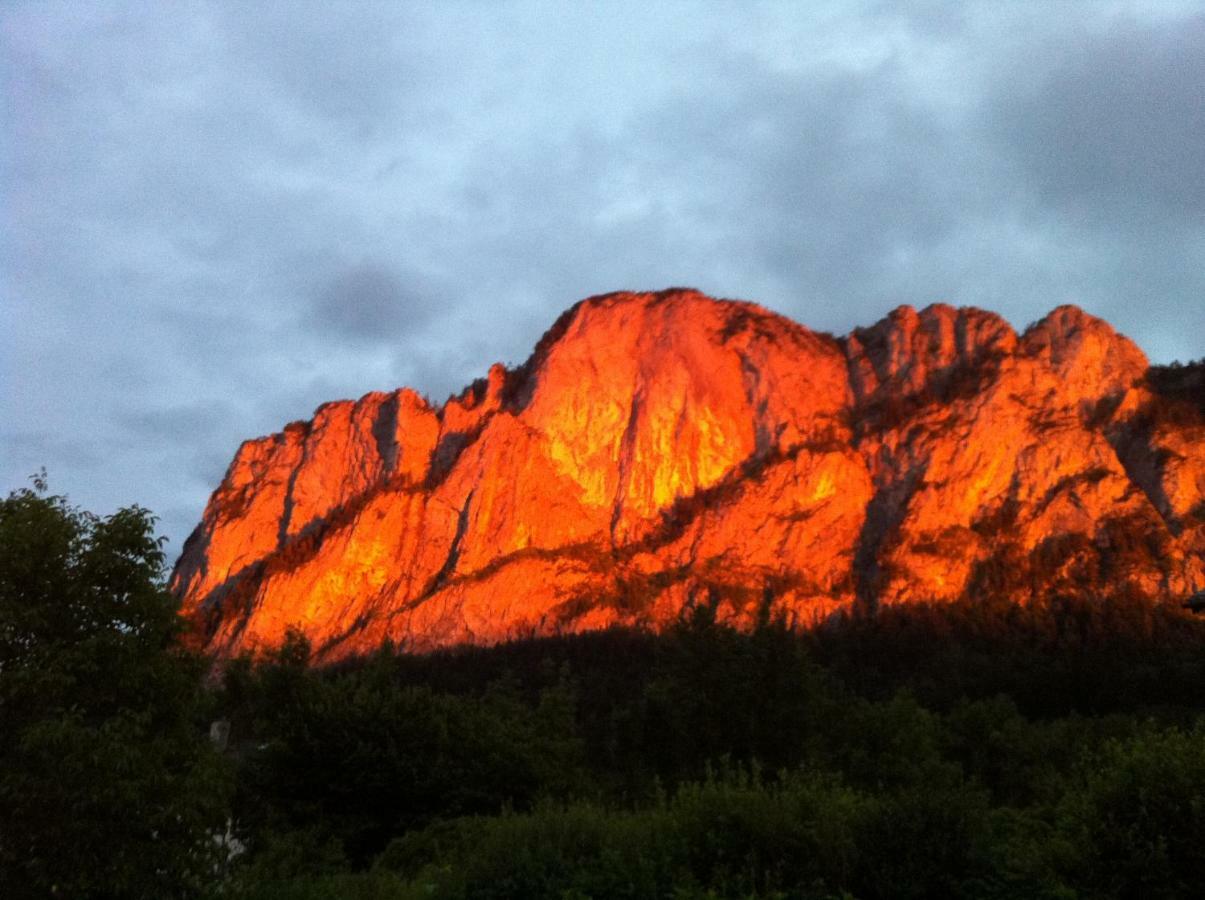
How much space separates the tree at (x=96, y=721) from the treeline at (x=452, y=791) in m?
0.03

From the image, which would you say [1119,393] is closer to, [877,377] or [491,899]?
[877,377]

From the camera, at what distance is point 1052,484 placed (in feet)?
294

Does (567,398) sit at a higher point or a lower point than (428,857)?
higher

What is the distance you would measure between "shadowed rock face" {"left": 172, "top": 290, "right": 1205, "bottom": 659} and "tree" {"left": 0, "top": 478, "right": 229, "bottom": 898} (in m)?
66.3

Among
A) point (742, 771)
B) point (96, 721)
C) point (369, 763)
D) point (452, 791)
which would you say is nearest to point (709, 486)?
point (452, 791)

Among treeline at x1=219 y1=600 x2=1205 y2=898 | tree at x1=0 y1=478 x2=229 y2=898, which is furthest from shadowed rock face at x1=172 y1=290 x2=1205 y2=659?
tree at x1=0 y1=478 x2=229 y2=898

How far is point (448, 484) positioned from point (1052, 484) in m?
47.1

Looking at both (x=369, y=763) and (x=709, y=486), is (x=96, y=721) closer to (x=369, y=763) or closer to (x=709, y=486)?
(x=369, y=763)

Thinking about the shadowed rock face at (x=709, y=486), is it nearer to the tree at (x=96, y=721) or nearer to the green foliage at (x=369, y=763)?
the green foliage at (x=369, y=763)

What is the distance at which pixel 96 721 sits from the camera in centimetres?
1497

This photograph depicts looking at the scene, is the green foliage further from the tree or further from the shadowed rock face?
the shadowed rock face

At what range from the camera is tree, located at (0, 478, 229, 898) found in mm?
14047

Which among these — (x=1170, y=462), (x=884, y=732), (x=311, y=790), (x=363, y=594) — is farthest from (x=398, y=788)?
(x=1170, y=462)

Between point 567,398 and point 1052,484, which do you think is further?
point 567,398
